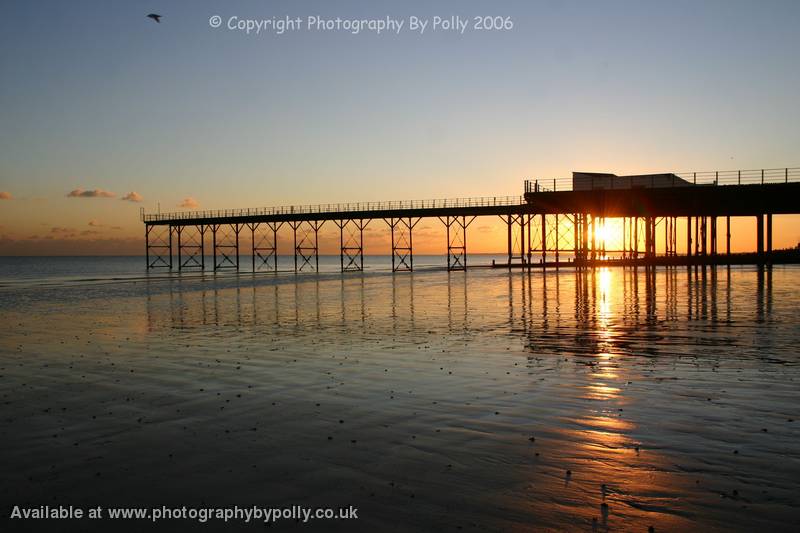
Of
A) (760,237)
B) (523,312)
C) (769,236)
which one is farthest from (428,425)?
(769,236)

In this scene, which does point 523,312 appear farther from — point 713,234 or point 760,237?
point 713,234

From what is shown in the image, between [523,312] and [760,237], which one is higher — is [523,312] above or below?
below

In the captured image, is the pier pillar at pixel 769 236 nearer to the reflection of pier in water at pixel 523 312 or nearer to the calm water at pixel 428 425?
the reflection of pier in water at pixel 523 312

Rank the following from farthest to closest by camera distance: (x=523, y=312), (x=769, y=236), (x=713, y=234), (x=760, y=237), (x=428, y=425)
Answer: (x=713, y=234)
(x=769, y=236)
(x=760, y=237)
(x=523, y=312)
(x=428, y=425)

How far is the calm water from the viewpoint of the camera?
4.81 m

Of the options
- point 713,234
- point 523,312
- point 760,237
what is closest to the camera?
point 523,312

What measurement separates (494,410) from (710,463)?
2.65 meters

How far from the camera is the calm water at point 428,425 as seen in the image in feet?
15.8

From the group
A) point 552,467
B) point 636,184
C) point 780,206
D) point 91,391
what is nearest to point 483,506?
point 552,467

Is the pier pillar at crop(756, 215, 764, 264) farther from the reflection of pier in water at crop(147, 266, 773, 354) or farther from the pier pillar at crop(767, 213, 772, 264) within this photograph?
the reflection of pier in water at crop(147, 266, 773, 354)

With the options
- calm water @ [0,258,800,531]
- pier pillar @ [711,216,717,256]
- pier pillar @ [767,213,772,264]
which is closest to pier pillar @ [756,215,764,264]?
pier pillar @ [767,213,772,264]

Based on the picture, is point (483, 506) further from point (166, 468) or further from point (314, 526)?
point (166, 468)

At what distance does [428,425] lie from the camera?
6.93 metres

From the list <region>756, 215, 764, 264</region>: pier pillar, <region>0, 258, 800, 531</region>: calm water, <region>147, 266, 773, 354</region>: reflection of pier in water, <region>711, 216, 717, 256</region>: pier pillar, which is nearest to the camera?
<region>0, 258, 800, 531</region>: calm water
